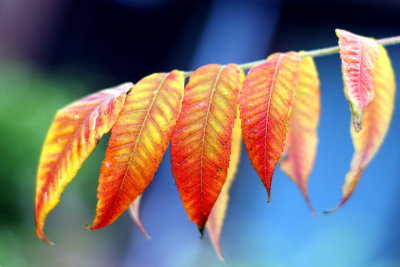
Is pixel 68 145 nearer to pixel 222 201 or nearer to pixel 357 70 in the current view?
pixel 222 201

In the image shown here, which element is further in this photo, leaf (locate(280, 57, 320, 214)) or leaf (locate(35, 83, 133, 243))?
leaf (locate(280, 57, 320, 214))

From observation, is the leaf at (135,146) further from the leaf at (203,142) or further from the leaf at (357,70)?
the leaf at (357,70)

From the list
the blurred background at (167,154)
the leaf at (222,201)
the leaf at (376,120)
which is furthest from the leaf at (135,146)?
the blurred background at (167,154)

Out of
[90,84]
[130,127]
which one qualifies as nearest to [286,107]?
[130,127]

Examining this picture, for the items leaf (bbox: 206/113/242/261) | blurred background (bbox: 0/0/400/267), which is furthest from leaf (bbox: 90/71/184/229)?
blurred background (bbox: 0/0/400/267)

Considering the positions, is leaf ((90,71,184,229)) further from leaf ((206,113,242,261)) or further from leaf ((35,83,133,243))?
leaf ((206,113,242,261))
